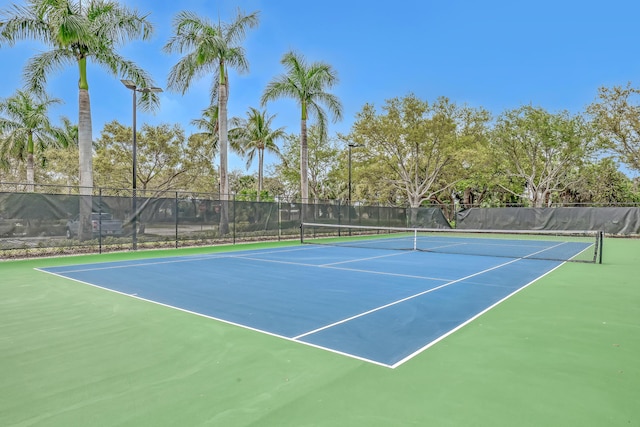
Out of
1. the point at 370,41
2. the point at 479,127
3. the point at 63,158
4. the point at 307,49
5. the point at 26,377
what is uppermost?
the point at 370,41

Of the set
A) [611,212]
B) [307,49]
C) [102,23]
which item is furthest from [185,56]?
[611,212]

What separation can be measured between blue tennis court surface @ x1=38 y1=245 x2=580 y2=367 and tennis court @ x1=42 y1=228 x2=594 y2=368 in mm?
15

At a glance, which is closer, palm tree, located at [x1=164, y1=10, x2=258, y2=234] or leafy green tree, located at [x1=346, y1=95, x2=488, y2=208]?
palm tree, located at [x1=164, y1=10, x2=258, y2=234]

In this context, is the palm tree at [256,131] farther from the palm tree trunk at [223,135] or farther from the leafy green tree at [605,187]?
the leafy green tree at [605,187]

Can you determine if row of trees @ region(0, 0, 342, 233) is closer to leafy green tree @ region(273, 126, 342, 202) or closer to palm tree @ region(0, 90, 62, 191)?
palm tree @ region(0, 90, 62, 191)

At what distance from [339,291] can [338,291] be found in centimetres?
2

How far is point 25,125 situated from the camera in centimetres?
2452

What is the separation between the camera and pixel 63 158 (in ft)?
102

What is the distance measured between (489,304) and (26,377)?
564 centimetres

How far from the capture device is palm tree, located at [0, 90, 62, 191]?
24.2 m

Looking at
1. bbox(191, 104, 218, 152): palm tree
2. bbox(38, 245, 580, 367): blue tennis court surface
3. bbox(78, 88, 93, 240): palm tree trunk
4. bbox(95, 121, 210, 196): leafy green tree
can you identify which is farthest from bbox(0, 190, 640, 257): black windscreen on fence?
bbox(95, 121, 210, 196): leafy green tree

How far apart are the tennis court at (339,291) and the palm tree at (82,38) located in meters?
6.25

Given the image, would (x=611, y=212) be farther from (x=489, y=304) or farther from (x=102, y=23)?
(x=102, y=23)

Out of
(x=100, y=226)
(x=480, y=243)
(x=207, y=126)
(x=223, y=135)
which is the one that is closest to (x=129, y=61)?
(x=223, y=135)
